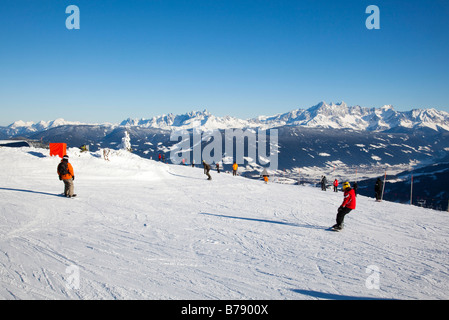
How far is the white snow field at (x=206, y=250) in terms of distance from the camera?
5.02 metres

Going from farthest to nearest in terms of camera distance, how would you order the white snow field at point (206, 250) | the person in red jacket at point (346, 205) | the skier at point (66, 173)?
the skier at point (66, 173)
the person in red jacket at point (346, 205)
the white snow field at point (206, 250)

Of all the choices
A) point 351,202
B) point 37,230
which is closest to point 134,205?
point 37,230

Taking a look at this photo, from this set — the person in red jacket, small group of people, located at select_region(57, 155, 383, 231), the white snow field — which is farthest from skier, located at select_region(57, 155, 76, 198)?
the person in red jacket

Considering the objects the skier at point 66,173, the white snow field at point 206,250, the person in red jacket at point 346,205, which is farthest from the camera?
the skier at point 66,173

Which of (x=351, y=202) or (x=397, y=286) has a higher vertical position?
(x=351, y=202)

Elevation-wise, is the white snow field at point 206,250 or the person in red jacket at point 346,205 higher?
the person in red jacket at point 346,205

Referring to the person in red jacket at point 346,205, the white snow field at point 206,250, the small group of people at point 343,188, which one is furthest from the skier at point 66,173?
the person in red jacket at point 346,205

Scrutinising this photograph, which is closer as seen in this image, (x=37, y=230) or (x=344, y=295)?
(x=344, y=295)

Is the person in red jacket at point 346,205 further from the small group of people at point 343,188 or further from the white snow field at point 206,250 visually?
the white snow field at point 206,250

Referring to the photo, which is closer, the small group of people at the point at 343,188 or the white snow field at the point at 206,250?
the white snow field at the point at 206,250
